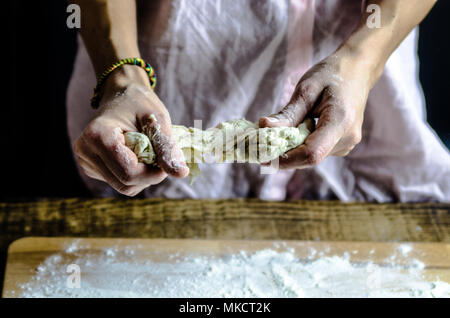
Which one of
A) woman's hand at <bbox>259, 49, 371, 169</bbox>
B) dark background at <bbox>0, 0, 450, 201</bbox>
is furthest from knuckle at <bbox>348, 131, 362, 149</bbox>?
dark background at <bbox>0, 0, 450, 201</bbox>

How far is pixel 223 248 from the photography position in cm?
83

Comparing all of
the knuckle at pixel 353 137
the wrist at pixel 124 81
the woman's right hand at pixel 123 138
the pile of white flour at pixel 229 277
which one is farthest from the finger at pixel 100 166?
the knuckle at pixel 353 137

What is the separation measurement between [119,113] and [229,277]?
0.35 meters

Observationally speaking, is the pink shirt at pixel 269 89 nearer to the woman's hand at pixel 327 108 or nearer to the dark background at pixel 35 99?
the woman's hand at pixel 327 108

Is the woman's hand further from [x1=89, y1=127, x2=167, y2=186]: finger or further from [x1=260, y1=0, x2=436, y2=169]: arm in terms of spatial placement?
[x1=89, y1=127, x2=167, y2=186]: finger

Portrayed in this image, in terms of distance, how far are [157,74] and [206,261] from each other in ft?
1.20

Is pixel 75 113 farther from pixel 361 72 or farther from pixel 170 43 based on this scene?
pixel 361 72

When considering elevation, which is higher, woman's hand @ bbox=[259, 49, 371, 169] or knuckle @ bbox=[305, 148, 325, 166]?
woman's hand @ bbox=[259, 49, 371, 169]

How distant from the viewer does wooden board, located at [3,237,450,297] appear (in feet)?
2.64

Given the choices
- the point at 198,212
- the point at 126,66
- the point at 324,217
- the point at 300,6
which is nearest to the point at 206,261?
the point at 198,212

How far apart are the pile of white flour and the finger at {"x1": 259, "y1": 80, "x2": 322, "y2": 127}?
29cm

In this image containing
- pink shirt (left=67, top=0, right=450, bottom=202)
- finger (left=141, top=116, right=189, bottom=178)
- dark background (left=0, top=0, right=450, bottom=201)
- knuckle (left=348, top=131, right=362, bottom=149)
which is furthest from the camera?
dark background (left=0, top=0, right=450, bottom=201)

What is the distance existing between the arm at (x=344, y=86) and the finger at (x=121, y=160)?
0.18 metres

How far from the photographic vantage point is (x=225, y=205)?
92 centimetres
